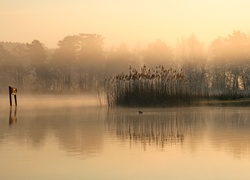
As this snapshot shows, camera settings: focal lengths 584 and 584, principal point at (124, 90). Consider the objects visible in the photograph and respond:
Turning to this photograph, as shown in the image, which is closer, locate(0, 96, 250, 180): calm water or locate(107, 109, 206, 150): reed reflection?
locate(0, 96, 250, 180): calm water

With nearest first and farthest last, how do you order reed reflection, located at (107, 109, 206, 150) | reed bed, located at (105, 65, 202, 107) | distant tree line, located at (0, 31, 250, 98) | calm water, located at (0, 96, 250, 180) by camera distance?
calm water, located at (0, 96, 250, 180), reed reflection, located at (107, 109, 206, 150), reed bed, located at (105, 65, 202, 107), distant tree line, located at (0, 31, 250, 98)

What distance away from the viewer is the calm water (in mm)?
8281

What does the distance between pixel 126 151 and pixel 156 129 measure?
4709 millimetres

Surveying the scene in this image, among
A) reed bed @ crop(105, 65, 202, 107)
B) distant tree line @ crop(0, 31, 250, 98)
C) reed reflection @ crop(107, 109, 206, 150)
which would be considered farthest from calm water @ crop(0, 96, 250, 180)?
distant tree line @ crop(0, 31, 250, 98)

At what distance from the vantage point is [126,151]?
1059cm

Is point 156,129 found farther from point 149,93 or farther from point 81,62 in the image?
point 81,62

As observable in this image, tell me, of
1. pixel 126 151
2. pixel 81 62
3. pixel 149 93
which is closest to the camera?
pixel 126 151

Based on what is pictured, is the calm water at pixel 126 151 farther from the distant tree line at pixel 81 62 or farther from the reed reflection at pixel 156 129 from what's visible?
the distant tree line at pixel 81 62

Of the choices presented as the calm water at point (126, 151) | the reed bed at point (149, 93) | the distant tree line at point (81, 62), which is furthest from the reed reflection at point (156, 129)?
the distant tree line at point (81, 62)

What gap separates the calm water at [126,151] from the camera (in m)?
8.28

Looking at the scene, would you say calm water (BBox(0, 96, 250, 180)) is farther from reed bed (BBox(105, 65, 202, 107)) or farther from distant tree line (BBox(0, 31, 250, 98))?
distant tree line (BBox(0, 31, 250, 98))

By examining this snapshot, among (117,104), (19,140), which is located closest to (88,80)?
(117,104)

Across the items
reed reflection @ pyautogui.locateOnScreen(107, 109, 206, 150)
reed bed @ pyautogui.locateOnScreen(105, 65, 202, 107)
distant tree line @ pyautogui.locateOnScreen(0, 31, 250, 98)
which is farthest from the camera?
distant tree line @ pyautogui.locateOnScreen(0, 31, 250, 98)

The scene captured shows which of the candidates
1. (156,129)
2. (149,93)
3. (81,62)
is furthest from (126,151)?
(81,62)
